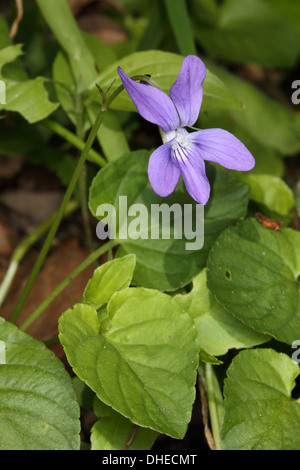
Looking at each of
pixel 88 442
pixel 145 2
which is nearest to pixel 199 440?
pixel 88 442

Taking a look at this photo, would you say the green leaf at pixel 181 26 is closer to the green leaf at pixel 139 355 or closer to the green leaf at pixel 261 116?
the green leaf at pixel 261 116

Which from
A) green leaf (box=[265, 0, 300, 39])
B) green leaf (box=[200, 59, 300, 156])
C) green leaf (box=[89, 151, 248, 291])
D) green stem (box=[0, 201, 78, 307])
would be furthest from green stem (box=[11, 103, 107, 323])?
green leaf (box=[265, 0, 300, 39])

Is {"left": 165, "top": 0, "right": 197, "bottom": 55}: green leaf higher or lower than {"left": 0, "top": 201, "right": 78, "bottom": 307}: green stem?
higher

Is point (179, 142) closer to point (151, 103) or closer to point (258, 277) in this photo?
point (151, 103)

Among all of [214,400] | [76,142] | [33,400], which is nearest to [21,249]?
[76,142]

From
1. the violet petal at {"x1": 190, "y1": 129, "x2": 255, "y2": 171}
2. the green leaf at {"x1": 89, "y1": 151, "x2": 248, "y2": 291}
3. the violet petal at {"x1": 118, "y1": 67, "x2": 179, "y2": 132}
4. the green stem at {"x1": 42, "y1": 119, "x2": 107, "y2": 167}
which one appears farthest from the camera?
the green stem at {"x1": 42, "y1": 119, "x2": 107, "y2": 167}

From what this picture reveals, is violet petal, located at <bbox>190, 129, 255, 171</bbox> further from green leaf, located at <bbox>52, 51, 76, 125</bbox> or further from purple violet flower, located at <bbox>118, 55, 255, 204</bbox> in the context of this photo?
green leaf, located at <bbox>52, 51, 76, 125</bbox>
